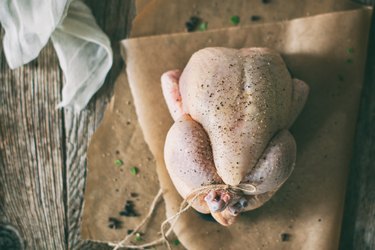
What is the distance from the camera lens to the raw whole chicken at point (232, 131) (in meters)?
1.33

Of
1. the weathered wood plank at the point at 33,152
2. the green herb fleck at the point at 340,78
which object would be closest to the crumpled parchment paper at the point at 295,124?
the green herb fleck at the point at 340,78

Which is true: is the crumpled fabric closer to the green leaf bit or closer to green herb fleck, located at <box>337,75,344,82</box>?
the green leaf bit

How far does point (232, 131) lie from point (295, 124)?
328 mm

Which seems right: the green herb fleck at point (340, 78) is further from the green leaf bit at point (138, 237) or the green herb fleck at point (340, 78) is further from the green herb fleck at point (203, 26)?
the green leaf bit at point (138, 237)

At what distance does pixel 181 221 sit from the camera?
1.58 meters

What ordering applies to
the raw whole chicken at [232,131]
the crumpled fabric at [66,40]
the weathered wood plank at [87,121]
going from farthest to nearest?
the weathered wood plank at [87,121]
the crumpled fabric at [66,40]
the raw whole chicken at [232,131]

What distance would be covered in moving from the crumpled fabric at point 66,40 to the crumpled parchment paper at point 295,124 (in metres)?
0.09

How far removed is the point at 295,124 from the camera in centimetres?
157

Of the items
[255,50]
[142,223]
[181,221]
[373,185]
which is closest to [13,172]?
[142,223]

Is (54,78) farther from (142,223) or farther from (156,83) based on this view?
(142,223)

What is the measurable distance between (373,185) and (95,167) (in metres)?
0.85

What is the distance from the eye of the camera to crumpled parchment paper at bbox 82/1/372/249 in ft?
5.08

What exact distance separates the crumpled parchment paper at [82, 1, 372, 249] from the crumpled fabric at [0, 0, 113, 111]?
9cm

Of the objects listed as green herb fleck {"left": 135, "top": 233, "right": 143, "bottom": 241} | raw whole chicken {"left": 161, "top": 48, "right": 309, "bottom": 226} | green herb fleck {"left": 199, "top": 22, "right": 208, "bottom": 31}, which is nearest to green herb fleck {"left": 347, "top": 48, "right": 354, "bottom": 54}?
raw whole chicken {"left": 161, "top": 48, "right": 309, "bottom": 226}
